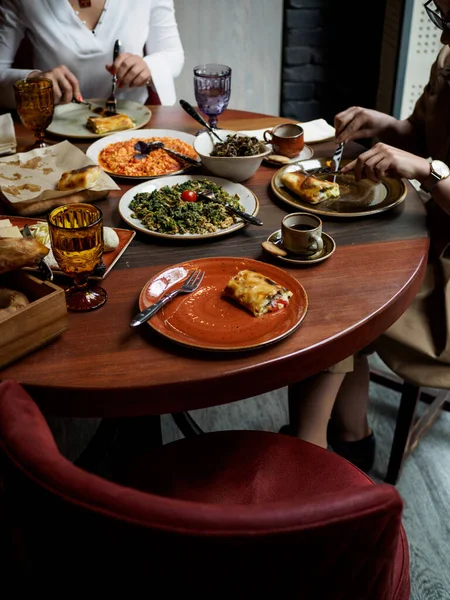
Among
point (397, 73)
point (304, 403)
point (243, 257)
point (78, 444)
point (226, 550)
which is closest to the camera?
point (226, 550)

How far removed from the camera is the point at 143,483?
1.12m

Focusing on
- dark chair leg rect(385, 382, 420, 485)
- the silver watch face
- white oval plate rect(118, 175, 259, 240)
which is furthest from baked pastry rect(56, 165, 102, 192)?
dark chair leg rect(385, 382, 420, 485)

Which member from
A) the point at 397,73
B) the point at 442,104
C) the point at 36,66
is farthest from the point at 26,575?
the point at 397,73

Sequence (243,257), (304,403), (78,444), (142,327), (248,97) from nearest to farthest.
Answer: (142,327), (243,257), (304,403), (78,444), (248,97)

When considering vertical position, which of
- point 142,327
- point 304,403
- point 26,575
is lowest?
point 26,575

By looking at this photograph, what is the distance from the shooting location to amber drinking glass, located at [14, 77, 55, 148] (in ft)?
5.44

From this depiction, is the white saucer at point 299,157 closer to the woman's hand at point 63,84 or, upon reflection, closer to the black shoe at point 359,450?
the woman's hand at point 63,84

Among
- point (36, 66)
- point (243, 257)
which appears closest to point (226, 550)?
point (243, 257)

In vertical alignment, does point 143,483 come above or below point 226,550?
below

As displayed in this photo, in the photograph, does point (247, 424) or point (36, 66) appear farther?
point (36, 66)

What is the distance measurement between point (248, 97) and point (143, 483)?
325 centimetres

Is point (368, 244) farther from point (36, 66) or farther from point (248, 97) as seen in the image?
point (248, 97)

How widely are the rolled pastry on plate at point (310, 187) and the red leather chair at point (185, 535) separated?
0.92 metres

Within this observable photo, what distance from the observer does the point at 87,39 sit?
2346 mm
